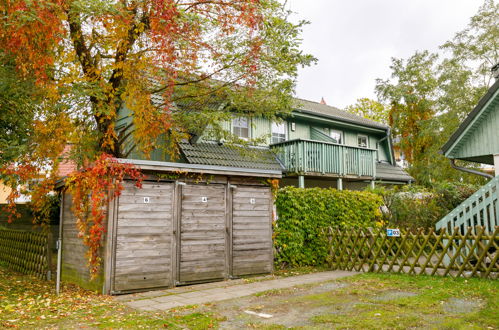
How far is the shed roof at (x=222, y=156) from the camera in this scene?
1499cm

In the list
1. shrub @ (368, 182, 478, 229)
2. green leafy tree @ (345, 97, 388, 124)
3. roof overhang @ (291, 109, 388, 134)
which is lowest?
shrub @ (368, 182, 478, 229)

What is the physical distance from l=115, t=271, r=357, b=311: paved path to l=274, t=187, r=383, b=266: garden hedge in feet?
4.12

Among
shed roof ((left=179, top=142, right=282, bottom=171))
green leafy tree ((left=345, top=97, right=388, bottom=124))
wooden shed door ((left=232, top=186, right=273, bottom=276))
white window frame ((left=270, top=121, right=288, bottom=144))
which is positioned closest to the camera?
wooden shed door ((left=232, top=186, right=273, bottom=276))

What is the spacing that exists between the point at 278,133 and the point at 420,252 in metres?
11.1

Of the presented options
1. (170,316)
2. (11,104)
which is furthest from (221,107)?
(170,316)

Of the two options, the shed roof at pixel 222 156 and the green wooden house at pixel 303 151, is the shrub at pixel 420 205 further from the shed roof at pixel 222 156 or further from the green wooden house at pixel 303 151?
the shed roof at pixel 222 156

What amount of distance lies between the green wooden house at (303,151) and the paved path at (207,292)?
5427mm

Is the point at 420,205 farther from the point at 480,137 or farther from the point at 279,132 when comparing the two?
the point at 279,132

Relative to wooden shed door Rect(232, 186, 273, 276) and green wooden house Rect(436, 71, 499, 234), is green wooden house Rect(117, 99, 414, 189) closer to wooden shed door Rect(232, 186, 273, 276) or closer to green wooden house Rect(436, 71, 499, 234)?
wooden shed door Rect(232, 186, 273, 276)

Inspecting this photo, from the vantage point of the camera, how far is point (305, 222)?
12125mm

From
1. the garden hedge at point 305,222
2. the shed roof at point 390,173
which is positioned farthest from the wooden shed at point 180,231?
the shed roof at point 390,173

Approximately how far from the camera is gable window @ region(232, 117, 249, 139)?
59.7 feet

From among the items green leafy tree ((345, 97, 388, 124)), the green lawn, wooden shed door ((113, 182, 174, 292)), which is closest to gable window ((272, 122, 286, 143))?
wooden shed door ((113, 182, 174, 292))

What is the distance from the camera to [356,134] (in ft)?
77.5
